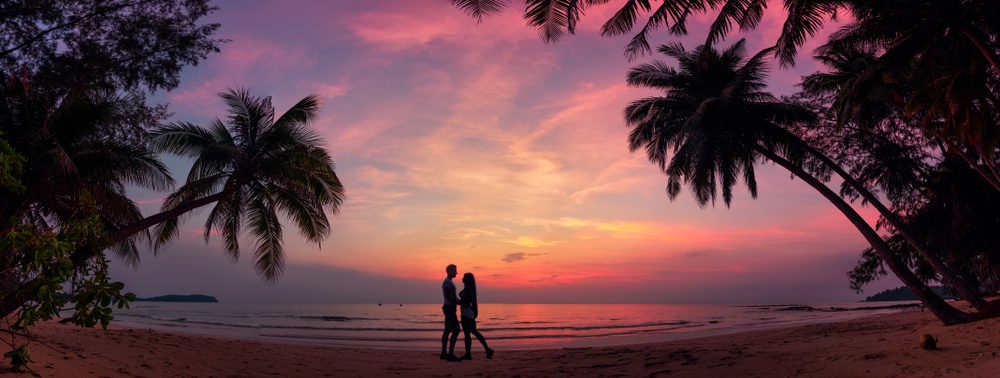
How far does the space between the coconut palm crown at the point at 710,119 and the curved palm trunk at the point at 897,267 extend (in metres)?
2.09

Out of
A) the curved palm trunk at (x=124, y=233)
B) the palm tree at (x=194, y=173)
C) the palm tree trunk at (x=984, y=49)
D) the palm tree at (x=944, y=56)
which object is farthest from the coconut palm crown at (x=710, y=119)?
the curved palm trunk at (x=124, y=233)

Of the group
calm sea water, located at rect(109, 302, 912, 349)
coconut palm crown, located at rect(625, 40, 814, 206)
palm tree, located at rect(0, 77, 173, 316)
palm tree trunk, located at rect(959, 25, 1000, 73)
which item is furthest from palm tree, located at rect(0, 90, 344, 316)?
palm tree trunk, located at rect(959, 25, 1000, 73)

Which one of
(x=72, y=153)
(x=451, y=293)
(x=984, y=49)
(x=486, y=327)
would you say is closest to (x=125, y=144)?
(x=72, y=153)

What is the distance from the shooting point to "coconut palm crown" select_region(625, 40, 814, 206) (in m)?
19.4

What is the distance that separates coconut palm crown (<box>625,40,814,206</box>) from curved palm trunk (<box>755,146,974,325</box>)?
2.09 m

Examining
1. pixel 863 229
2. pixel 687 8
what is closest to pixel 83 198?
pixel 687 8

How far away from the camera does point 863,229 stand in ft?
53.0

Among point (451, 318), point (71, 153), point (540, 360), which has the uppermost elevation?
point (71, 153)

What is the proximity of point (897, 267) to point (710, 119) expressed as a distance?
24.1 feet

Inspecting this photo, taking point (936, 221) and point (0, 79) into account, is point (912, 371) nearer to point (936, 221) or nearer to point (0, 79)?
point (936, 221)

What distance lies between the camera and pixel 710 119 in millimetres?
19641

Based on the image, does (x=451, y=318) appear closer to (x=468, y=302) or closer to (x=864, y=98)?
(x=468, y=302)

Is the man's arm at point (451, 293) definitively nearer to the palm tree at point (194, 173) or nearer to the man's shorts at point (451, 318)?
the man's shorts at point (451, 318)

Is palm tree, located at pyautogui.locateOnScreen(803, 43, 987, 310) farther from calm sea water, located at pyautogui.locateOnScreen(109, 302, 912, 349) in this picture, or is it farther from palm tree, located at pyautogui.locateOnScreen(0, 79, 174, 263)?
palm tree, located at pyautogui.locateOnScreen(0, 79, 174, 263)
